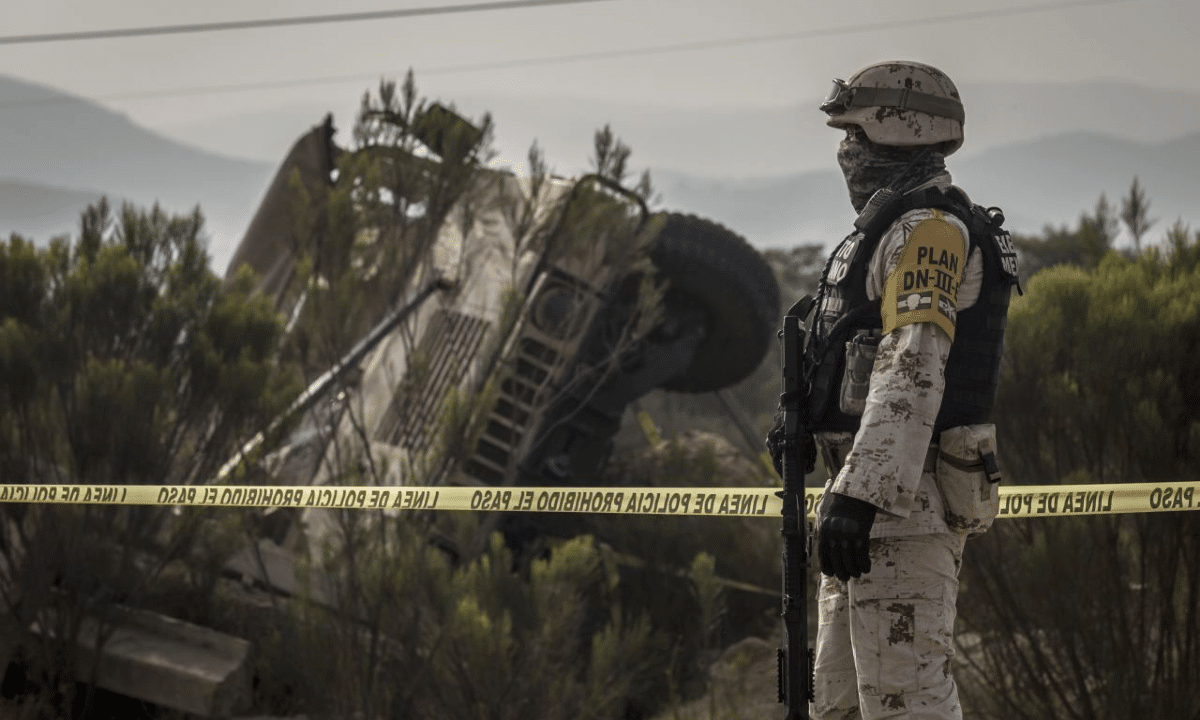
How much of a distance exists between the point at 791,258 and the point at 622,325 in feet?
58.1

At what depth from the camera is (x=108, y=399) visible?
726cm

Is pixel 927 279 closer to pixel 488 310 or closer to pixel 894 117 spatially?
pixel 894 117

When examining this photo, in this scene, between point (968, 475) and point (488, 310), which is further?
point (488, 310)

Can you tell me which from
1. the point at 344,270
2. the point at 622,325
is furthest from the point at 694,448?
the point at 344,270

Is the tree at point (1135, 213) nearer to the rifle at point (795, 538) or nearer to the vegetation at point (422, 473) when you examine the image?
the vegetation at point (422, 473)

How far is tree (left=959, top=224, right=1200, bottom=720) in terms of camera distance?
557cm

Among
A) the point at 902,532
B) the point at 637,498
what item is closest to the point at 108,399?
the point at 637,498

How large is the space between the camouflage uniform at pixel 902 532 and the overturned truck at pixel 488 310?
4118 mm

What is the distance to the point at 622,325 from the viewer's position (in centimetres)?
905

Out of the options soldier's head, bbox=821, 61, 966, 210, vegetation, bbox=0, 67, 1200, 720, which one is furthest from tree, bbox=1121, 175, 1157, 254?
soldier's head, bbox=821, 61, 966, 210

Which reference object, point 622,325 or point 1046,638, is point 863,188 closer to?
point 1046,638

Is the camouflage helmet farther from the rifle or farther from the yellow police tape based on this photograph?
the yellow police tape

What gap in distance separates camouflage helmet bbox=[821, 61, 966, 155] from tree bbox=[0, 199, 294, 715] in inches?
186

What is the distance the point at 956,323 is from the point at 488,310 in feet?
19.0
